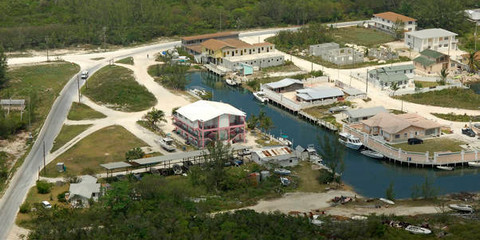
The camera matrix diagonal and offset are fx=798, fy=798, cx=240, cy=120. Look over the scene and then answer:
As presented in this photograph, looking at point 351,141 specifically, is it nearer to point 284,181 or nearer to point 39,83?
point 284,181

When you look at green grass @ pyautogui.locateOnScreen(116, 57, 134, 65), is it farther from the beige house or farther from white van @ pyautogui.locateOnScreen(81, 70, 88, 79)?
the beige house

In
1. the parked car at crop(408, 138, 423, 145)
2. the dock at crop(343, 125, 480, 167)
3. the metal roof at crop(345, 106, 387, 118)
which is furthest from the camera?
the metal roof at crop(345, 106, 387, 118)

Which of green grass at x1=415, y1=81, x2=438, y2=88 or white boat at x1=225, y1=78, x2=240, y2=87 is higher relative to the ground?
green grass at x1=415, y1=81, x2=438, y2=88

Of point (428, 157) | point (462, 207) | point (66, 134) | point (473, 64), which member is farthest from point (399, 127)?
point (66, 134)

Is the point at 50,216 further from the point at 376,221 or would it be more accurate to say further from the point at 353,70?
the point at 353,70

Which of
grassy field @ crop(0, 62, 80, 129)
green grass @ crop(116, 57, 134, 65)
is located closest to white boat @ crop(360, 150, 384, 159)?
grassy field @ crop(0, 62, 80, 129)

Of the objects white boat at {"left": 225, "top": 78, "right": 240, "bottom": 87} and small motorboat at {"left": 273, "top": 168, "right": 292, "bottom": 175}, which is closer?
small motorboat at {"left": 273, "top": 168, "right": 292, "bottom": 175}

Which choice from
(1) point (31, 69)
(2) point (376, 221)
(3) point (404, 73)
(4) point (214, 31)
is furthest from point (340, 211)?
(4) point (214, 31)
